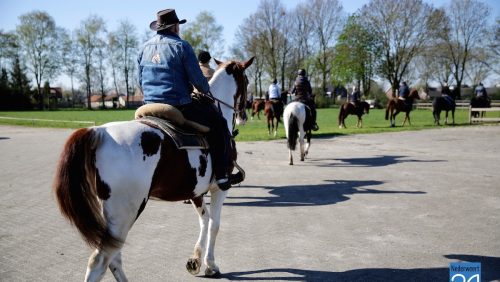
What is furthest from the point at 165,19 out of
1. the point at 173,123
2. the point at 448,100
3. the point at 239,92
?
the point at 448,100

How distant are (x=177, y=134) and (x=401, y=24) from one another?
172ft

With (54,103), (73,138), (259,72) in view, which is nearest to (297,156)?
(73,138)

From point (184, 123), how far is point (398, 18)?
5197 centimetres

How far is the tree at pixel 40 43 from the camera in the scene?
63.5 m

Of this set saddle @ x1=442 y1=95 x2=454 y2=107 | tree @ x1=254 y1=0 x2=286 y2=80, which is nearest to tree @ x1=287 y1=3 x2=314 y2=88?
tree @ x1=254 y1=0 x2=286 y2=80

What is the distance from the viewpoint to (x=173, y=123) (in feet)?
12.7

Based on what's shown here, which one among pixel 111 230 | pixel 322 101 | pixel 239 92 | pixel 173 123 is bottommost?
pixel 111 230

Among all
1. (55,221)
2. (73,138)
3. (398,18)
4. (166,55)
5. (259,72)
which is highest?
(398,18)

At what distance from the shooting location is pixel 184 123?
395 centimetres

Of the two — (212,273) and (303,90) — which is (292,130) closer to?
(303,90)

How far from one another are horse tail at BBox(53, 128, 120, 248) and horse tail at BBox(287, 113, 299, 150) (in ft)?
29.2

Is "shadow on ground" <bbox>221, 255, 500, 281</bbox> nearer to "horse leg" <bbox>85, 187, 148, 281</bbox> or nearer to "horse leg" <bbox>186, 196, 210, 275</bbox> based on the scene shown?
"horse leg" <bbox>186, 196, 210, 275</bbox>

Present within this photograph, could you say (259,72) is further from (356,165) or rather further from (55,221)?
(55,221)

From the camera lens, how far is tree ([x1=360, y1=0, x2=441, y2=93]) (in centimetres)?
4847
